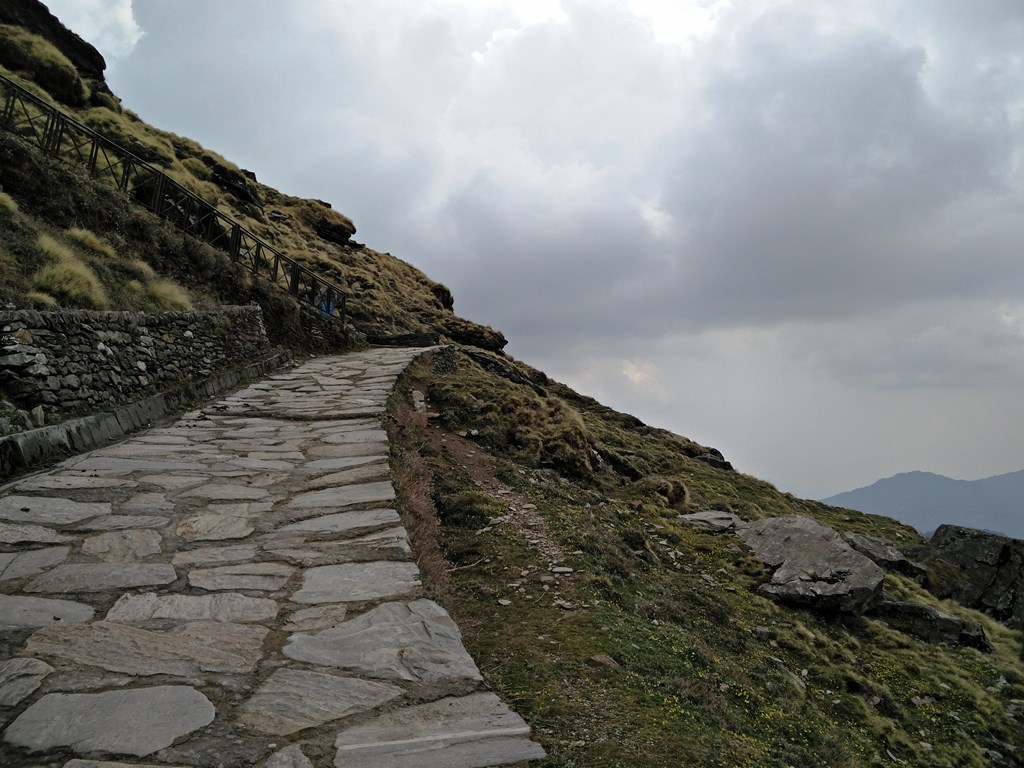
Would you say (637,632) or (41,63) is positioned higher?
(41,63)

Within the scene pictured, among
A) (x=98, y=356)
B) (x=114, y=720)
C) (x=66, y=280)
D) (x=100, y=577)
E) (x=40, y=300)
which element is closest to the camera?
(x=114, y=720)

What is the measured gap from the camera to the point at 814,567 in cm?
831

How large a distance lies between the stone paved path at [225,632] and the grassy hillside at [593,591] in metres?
0.42

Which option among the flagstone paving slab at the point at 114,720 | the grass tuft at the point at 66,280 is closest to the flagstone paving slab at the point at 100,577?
the flagstone paving slab at the point at 114,720

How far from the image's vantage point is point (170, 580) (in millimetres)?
3152

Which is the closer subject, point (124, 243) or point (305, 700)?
point (305, 700)

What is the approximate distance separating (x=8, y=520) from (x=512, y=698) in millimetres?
3266

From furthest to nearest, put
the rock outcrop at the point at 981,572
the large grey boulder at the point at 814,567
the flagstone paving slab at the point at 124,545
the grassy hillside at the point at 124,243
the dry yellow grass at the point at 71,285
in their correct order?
the rock outcrop at the point at 981,572
the large grey boulder at the point at 814,567
the grassy hillside at the point at 124,243
the dry yellow grass at the point at 71,285
the flagstone paving slab at the point at 124,545

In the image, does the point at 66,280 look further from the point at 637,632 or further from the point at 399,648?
the point at 637,632

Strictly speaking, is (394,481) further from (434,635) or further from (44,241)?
(44,241)

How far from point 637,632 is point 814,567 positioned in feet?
17.9

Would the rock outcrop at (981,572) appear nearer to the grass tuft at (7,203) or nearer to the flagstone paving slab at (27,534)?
the flagstone paving slab at (27,534)

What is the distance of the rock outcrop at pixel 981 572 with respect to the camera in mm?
11602

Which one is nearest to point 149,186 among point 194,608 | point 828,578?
point 194,608
